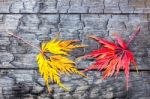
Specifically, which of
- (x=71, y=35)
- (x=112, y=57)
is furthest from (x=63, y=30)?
(x=112, y=57)

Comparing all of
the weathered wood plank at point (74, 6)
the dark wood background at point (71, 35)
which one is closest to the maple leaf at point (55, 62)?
the dark wood background at point (71, 35)

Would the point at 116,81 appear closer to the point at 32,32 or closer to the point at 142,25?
the point at 142,25

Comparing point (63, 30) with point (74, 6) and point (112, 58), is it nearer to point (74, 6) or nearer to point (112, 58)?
point (74, 6)

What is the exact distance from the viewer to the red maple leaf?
1307 millimetres

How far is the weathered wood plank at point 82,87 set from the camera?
51.8 inches

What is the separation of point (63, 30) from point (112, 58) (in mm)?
205

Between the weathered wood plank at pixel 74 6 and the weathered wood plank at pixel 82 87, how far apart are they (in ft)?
0.76

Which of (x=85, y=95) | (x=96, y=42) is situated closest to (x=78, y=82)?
(x=85, y=95)

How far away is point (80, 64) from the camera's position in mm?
1328

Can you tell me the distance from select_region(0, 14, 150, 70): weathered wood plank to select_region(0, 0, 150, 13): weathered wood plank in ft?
0.06

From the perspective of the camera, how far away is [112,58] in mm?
1310

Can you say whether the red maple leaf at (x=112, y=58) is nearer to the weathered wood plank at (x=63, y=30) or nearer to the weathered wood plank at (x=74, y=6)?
the weathered wood plank at (x=63, y=30)

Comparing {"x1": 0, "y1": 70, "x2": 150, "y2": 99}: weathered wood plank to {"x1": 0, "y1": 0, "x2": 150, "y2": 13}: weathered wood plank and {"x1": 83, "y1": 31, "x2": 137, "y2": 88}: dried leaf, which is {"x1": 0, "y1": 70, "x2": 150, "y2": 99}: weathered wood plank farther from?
{"x1": 0, "y1": 0, "x2": 150, "y2": 13}: weathered wood plank

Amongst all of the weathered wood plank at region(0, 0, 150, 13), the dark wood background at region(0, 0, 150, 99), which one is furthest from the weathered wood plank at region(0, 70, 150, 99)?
the weathered wood plank at region(0, 0, 150, 13)
